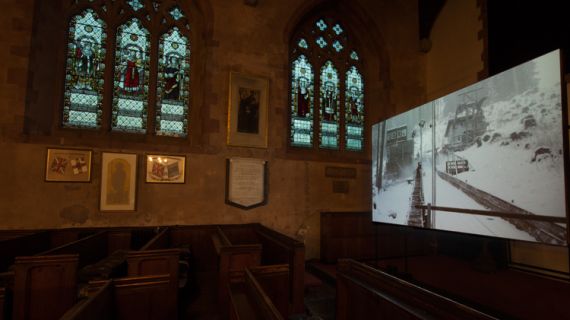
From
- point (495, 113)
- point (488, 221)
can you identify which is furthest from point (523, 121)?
point (488, 221)

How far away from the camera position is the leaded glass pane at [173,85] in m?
5.28

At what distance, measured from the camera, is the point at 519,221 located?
2.81 m

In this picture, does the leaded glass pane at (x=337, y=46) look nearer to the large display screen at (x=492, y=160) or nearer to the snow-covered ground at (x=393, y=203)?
the large display screen at (x=492, y=160)

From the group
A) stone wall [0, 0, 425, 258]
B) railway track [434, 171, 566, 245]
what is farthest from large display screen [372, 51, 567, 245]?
stone wall [0, 0, 425, 258]

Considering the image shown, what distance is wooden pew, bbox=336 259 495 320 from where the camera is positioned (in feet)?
4.97

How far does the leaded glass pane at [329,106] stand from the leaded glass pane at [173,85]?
2.78 metres

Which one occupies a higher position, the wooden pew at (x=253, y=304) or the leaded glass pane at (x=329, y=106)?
the leaded glass pane at (x=329, y=106)

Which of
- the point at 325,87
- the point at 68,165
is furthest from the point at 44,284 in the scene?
the point at 325,87

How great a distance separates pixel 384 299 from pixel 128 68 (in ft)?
17.2

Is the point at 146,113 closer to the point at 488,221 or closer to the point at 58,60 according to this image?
the point at 58,60

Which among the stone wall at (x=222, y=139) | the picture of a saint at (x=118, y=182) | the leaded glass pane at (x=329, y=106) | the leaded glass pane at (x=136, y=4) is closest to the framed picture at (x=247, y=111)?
the stone wall at (x=222, y=139)

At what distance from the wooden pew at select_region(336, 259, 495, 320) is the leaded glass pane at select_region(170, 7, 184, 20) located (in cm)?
523

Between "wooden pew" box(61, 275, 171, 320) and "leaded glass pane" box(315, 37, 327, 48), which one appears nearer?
"wooden pew" box(61, 275, 171, 320)

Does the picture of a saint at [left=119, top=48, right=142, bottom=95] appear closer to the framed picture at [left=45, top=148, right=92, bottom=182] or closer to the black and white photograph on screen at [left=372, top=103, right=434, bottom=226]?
the framed picture at [left=45, top=148, right=92, bottom=182]
